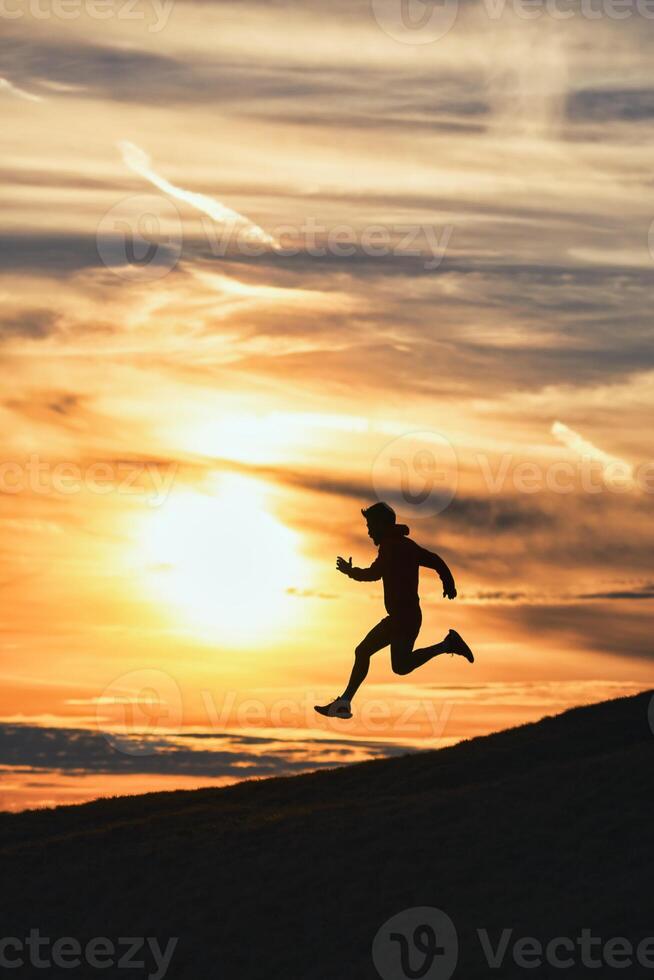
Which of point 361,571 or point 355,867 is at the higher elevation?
point 361,571

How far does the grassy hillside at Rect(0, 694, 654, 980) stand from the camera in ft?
107

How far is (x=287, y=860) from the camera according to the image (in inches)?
1506

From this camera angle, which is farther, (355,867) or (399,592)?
(355,867)

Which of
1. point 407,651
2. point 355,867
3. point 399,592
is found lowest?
point 355,867

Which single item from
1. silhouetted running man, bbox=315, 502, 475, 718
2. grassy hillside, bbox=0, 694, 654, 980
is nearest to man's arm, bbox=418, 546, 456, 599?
silhouetted running man, bbox=315, 502, 475, 718

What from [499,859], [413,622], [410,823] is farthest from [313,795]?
[413,622]

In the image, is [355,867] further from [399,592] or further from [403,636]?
[399,592]

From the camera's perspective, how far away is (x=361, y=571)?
82.7ft

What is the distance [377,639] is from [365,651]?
0.39 metres

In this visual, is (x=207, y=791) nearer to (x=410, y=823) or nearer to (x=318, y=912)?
(x=410, y=823)

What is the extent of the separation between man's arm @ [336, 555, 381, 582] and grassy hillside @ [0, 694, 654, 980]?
9.72 meters

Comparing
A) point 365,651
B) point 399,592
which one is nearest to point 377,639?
point 365,651

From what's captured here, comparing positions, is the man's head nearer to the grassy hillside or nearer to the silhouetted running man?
the silhouetted running man

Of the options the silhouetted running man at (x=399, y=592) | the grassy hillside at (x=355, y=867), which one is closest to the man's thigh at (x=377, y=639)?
the silhouetted running man at (x=399, y=592)
